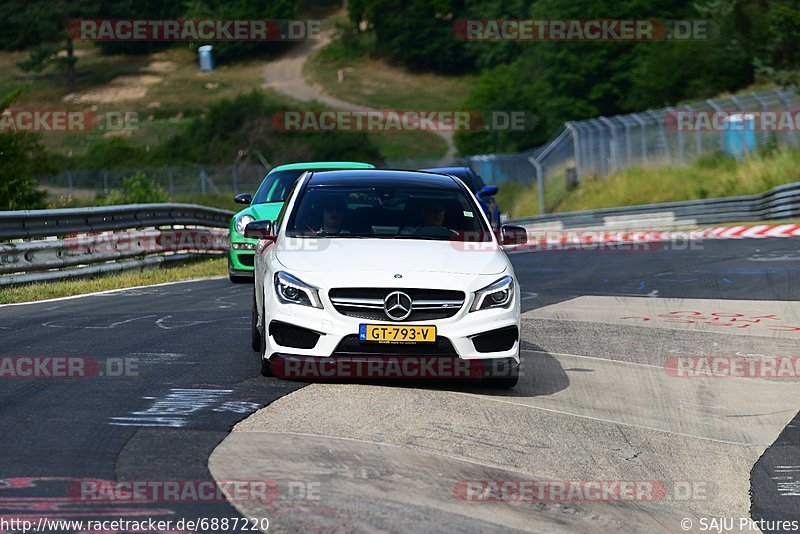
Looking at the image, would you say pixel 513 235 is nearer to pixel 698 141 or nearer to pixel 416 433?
pixel 416 433

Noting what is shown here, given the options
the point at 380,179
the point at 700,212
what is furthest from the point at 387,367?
the point at 700,212

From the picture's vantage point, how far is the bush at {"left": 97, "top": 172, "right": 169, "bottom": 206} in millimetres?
32562

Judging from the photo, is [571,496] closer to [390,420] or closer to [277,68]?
[390,420]

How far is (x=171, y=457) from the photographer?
682 cm

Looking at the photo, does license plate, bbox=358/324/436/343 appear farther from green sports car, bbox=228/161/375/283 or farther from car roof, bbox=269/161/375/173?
car roof, bbox=269/161/375/173

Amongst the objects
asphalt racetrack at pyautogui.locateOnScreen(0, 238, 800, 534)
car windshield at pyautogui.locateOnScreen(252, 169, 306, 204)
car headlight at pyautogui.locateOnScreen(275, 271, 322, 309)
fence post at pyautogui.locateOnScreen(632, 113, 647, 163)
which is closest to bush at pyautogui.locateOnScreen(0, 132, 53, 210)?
car windshield at pyautogui.locateOnScreen(252, 169, 306, 204)

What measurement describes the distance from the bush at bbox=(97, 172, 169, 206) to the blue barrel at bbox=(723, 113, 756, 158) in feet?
55.5

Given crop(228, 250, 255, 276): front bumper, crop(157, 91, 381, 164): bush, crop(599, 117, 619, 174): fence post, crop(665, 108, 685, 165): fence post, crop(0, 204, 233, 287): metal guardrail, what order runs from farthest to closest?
crop(157, 91, 381, 164): bush
crop(599, 117, 619, 174): fence post
crop(665, 108, 685, 165): fence post
crop(228, 250, 255, 276): front bumper
crop(0, 204, 233, 287): metal guardrail

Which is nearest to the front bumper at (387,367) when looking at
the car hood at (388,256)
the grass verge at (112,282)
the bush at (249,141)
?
the car hood at (388,256)

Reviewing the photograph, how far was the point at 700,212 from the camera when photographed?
36.3m

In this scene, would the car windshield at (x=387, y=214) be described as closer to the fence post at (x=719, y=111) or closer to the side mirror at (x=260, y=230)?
the side mirror at (x=260, y=230)

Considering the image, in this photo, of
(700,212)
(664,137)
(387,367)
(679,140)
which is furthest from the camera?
(664,137)

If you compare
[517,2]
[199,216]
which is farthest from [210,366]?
[517,2]

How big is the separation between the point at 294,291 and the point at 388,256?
679mm
